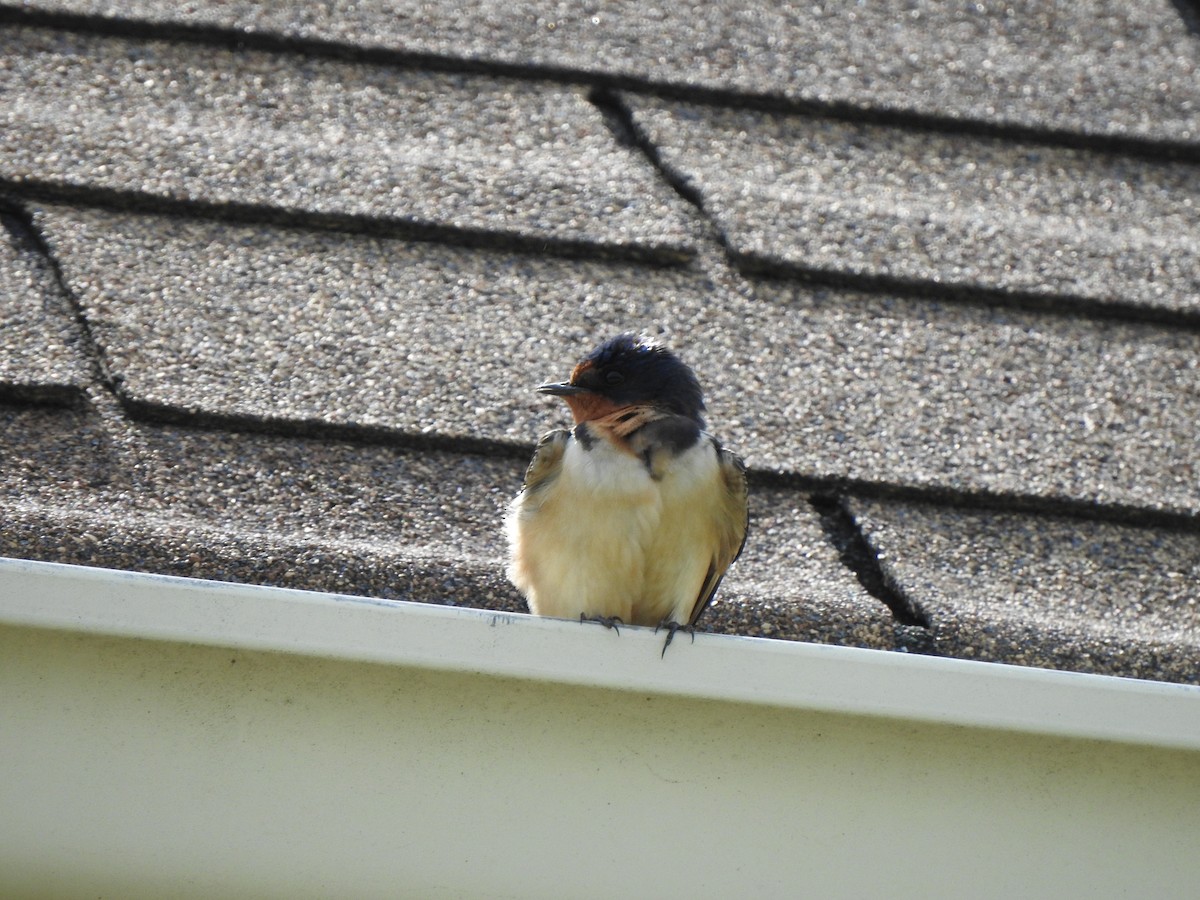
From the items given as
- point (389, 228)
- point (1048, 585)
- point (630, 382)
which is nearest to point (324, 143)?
point (389, 228)

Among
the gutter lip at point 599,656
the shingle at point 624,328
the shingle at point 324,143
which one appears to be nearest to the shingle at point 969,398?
the shingle at point 624,328

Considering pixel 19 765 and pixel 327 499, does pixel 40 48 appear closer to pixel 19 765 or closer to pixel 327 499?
pixel 327 499

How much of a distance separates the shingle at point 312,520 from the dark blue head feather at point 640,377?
23 centimetres

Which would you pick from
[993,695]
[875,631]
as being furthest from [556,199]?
[993,695]

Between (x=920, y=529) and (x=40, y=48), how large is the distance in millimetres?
2347

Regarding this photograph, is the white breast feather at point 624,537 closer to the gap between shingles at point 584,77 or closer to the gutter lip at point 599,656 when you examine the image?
the gutter lip at point 599,656

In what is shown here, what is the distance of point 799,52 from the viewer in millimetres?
3658

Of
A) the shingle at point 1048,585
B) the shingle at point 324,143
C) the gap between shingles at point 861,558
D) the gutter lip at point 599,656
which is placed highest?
the shingle at point 324,143

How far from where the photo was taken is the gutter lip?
6.31ft

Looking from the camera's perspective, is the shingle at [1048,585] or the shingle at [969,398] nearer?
the shingle at [1048,585]

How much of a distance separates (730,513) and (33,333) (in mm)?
1298

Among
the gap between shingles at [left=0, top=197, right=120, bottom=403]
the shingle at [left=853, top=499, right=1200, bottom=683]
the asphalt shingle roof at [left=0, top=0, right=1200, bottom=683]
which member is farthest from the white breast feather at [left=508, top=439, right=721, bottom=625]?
the gap between shingles at [left=0, top=197, right=120, bottom=403]

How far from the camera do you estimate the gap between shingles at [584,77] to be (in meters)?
3.45

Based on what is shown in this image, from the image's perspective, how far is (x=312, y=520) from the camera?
234 cm
